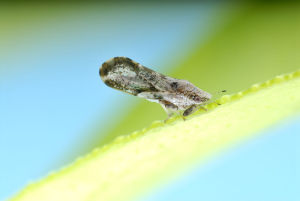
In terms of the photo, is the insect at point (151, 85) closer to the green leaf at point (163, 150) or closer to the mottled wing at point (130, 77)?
the mottled wing at point (130, 77)

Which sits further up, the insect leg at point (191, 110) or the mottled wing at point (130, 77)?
the mottled wing at point (130, 77)

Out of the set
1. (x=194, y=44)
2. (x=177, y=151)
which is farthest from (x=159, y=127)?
(x=194, y=44)

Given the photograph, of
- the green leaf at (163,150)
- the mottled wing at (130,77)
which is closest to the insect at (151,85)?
the mottled wing at (130,77)

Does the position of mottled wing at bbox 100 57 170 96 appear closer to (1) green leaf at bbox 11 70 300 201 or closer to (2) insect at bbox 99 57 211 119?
(2) insect at bbox 99 57 211 119

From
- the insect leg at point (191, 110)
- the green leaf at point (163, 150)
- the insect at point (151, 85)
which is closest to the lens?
the green leaf at point (163, 150)

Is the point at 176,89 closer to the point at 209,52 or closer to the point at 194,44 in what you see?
the point at 209,52

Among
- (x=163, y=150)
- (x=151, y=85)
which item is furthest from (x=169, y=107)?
(x=163, y=150)

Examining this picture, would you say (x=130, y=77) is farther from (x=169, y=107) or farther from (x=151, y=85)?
(x=169, y=107)

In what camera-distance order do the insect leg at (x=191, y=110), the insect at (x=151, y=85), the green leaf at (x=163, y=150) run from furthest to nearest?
the insect at (x=151, y=85)
the insect leg at (x=191, y=110)
the green leaf at (x=163, y=150)
